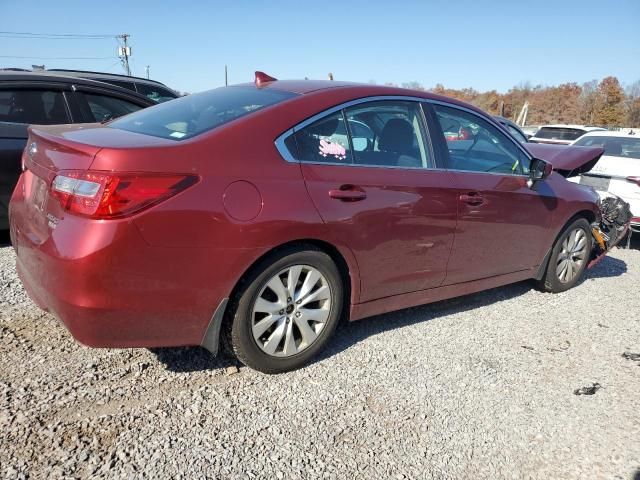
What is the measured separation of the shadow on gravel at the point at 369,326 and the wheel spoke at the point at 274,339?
12.3 inches

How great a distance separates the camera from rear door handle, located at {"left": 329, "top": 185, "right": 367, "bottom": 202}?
9.29 ft

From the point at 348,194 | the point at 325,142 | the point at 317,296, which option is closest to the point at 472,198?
the point at 348,194

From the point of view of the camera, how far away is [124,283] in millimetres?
2266

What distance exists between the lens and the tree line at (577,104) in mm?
56156

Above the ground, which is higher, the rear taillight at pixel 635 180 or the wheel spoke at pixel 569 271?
the rear taillight at pixel 635 180

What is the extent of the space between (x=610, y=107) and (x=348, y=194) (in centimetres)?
6369

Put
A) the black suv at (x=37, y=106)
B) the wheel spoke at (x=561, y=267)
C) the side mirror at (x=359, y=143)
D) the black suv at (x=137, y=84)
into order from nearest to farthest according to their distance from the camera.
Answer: the side mirror at (x=359, y=143)
the black suv at (x=37, y=106)
the wheel spoke at (x=561, y=267)
the black suv at (x=137, y=84)

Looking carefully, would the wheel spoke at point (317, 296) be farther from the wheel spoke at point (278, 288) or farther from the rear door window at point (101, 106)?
the rear door window at point (101, 106)

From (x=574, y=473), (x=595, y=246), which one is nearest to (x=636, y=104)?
(x=595, y=246)

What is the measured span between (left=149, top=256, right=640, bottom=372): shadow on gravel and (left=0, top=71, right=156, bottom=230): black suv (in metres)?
2.49

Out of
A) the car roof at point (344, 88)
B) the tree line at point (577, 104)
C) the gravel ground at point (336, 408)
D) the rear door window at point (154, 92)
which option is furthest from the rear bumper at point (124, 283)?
the tree line at point (577, 104)

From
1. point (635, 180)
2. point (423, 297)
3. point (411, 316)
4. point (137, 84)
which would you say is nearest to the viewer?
point (423, 297)

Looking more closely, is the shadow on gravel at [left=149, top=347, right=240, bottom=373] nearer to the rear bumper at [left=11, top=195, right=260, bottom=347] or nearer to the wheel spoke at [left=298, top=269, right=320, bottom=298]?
the rear bumper at [left=11, top=195, right=260, bottom=347]

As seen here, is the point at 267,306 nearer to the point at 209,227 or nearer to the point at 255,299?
the point at 255,299
